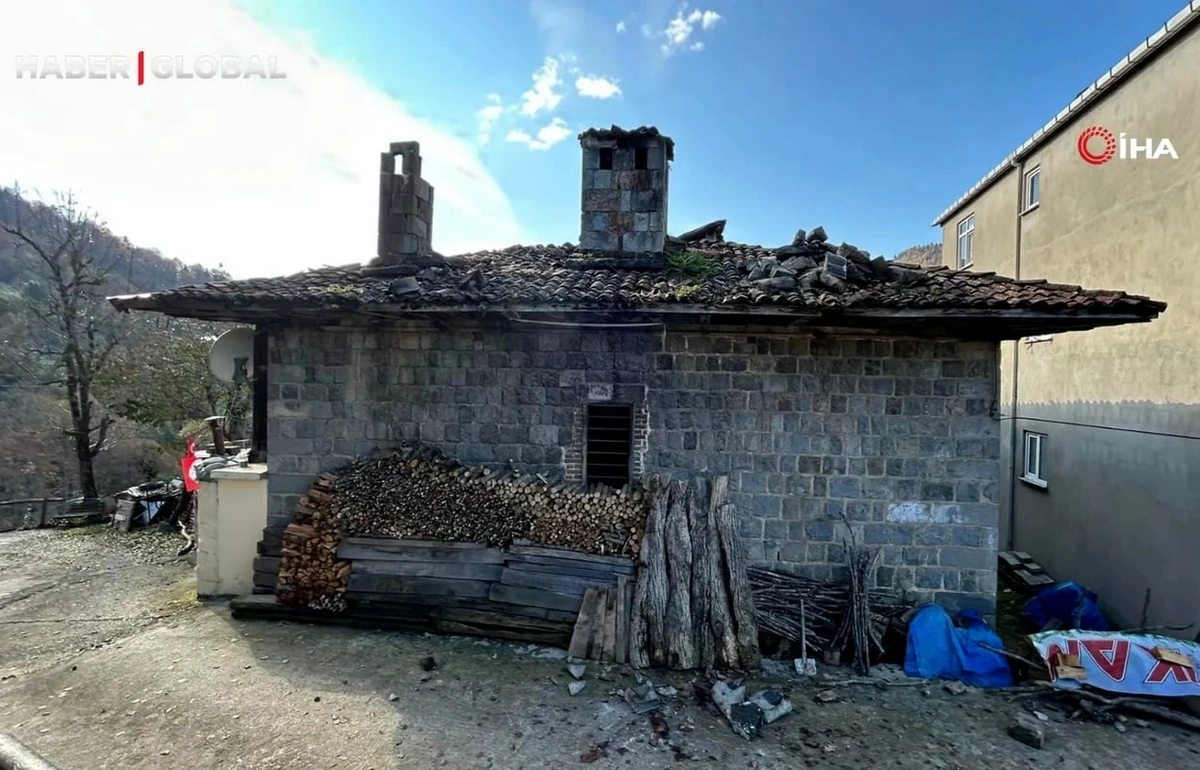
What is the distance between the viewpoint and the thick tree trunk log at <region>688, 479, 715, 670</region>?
5.55 meters

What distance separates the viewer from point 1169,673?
16.2ft

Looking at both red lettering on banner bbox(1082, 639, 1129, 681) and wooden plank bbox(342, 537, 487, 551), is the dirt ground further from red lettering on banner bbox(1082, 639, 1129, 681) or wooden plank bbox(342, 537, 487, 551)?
wooden plank bbox(342, 537, 487, 551)

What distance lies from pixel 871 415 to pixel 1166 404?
461 cm

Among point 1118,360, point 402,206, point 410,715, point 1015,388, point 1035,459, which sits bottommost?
point 410,715

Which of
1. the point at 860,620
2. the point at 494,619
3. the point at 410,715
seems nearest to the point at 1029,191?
the point at 860,620

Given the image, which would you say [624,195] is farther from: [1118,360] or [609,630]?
[1118,360]

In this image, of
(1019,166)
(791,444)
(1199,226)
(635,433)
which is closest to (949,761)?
(791,444)

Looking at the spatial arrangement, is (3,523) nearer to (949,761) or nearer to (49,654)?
(49,654)

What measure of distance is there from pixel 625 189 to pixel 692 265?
174 centimetres

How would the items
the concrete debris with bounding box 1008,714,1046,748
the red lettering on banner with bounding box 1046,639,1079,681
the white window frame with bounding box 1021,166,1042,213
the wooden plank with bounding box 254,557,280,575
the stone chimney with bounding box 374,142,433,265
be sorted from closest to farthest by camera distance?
the concrete debris with bounding box 1008,714,1046,748 → the red lettering on banner with bounding box 1046,639,1079,681 → the wooden plank with bounding box 254,557,280,575 → the stone chimney with bounding box 374,142,433,265 → the white window frame with bounding box 1021,166,1042,213

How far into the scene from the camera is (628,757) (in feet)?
13.7

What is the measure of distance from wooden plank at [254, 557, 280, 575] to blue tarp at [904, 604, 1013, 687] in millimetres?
7473

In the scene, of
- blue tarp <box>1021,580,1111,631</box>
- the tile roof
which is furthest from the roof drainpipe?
the tile roof

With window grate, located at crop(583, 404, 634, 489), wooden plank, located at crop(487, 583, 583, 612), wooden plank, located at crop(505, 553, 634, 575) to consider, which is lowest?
wooden plank, located at crop(487, 583, 583, 612)
